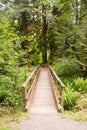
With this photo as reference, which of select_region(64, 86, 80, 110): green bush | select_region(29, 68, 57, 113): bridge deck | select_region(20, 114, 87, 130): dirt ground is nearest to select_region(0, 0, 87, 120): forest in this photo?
select_region(64, 86, 80, 110): green bush

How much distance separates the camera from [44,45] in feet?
78.7

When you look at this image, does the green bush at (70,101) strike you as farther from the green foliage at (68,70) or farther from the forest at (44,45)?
the green foliage at (68,70)

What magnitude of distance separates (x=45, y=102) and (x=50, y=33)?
15530 millimetres

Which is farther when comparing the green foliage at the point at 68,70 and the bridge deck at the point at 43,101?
the green foliage at the point at 68,70

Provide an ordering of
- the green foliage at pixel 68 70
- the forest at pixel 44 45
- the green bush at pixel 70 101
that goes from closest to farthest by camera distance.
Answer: the green bush at pixel 70 101, the forest at pixel 44 45, the green foliage at pixel 68 70

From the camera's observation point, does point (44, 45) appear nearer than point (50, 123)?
No

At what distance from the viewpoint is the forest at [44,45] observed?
8.80 metres

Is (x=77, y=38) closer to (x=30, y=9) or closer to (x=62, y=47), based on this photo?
(x=62, y=47)

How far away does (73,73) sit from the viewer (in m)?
16.8

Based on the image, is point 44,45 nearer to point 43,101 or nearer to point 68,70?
point 68,70

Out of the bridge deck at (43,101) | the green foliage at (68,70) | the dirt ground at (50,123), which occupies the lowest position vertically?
the green foliage at (68,70)

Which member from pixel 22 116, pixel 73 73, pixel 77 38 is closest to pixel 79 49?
pixel 77 38

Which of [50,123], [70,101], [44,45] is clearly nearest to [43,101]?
[70,101]

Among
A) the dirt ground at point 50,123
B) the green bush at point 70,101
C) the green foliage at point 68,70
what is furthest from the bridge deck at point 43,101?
the green foliage at point 68,70
